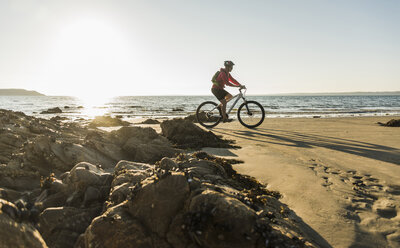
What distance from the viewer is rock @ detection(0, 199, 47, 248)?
1.54m

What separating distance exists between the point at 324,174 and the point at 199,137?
3994 millimetres

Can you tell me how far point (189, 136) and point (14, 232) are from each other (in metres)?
6.01

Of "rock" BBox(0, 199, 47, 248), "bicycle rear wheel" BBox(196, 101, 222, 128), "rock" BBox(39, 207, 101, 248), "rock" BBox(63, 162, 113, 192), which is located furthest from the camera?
"bicycle rear wheel" BBox(196, 101, 222, 128)

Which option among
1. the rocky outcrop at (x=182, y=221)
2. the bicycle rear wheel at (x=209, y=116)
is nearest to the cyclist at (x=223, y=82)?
the bicycle rear wheel at (x=209, y=116)

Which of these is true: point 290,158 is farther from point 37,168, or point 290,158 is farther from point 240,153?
point 37,168

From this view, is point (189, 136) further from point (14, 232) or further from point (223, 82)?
point (14, 232)

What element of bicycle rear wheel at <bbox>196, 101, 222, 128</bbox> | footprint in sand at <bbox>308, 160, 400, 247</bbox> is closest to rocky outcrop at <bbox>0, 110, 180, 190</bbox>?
footprint in sand at <bbox>308, 160, 400, 247</bbox>

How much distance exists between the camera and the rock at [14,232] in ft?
5.05

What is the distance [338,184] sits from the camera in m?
3.69

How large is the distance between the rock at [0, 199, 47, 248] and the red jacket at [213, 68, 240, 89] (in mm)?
9179

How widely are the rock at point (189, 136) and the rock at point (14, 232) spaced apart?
5142 mm

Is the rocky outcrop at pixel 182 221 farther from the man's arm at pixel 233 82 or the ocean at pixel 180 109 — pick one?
the ocean at pixel 180 109

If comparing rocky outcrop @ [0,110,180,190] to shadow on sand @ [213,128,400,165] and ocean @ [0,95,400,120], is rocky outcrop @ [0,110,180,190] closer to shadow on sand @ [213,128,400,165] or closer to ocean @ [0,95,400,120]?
shadow on sand @ [213,128,400,165]

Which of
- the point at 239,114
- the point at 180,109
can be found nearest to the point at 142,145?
the point at 239,114
